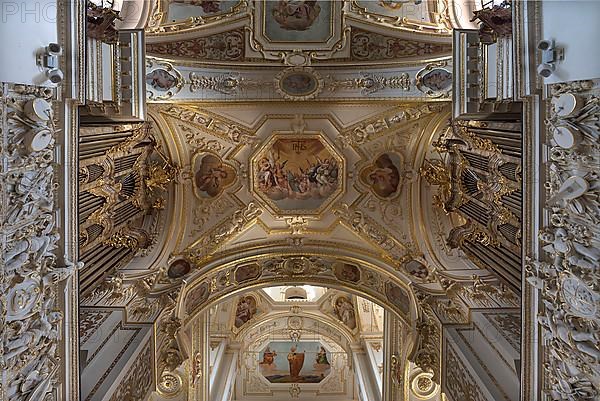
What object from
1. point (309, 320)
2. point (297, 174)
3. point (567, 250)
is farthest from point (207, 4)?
point (309, 320)

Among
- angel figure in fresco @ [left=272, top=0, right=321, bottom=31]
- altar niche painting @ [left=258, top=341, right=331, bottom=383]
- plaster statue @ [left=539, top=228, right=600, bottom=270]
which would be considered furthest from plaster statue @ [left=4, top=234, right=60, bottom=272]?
altar niche painting @ [left=258, top=341, right=331, bottom=383]

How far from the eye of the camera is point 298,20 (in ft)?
A: 39.6

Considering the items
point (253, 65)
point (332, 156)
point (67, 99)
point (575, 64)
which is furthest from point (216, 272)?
point (575, 64)

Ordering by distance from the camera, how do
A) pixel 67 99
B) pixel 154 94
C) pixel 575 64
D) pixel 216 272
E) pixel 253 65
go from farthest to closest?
pixel 216 272, pixel 253 65, pixel 154 94, pixel 67 99, pixel 575 64

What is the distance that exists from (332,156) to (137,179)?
5050 mm

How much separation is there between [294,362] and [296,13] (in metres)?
16.8

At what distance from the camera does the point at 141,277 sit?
12.1 m

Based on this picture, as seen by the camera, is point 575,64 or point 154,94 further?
point 154,94

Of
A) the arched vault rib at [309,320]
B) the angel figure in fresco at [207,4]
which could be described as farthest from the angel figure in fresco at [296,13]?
the arched vault rib at [309,320]

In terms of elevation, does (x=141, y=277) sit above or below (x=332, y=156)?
below

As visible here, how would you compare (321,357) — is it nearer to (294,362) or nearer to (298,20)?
(294,362)

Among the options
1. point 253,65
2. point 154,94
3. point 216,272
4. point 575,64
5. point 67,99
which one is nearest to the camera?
point 575,64

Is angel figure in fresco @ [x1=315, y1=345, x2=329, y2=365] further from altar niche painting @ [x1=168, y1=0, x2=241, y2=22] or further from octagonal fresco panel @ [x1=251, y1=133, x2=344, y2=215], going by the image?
altar niche painting @ [x1=168, y1=0, x2=241, y2=22]

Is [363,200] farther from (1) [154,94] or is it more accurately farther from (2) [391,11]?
(1) [154,94]
